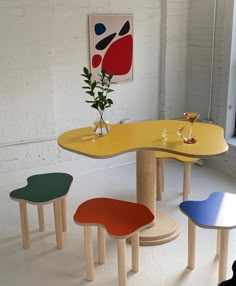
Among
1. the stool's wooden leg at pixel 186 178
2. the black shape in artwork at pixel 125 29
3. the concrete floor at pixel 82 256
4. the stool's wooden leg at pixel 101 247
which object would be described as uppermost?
the black shape in artwork at pixel 125 29

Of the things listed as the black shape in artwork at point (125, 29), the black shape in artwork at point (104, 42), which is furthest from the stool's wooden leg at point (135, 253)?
the black shape in artwork at point (125, 29)

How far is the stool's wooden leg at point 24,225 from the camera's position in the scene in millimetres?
2662

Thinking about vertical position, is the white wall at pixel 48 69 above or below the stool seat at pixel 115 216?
above

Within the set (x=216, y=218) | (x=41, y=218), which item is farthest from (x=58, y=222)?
(x=216, y=218)

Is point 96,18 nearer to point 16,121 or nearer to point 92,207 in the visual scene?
point 16,121

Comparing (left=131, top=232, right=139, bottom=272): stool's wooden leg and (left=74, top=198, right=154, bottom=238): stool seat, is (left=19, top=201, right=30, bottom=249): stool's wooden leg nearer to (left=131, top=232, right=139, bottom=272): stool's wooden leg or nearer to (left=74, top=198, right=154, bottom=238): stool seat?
(left=74, top=198, right=154, bottom=238): stool seat

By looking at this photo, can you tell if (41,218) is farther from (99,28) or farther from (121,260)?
(99,28)

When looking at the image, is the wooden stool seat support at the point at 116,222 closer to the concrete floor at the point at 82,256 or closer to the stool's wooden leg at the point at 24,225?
the concrete floor at the point at 82,256

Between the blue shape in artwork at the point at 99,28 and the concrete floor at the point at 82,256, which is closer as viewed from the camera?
the concrete floor at the point at 82,256

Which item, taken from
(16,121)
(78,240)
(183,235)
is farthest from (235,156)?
(16,121)

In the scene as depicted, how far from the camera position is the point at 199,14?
4051mm

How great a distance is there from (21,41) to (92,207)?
175cm

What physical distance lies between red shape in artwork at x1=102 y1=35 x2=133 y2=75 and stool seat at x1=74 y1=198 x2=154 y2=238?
1794 mm

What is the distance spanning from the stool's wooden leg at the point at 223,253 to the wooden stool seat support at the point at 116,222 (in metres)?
0.40
